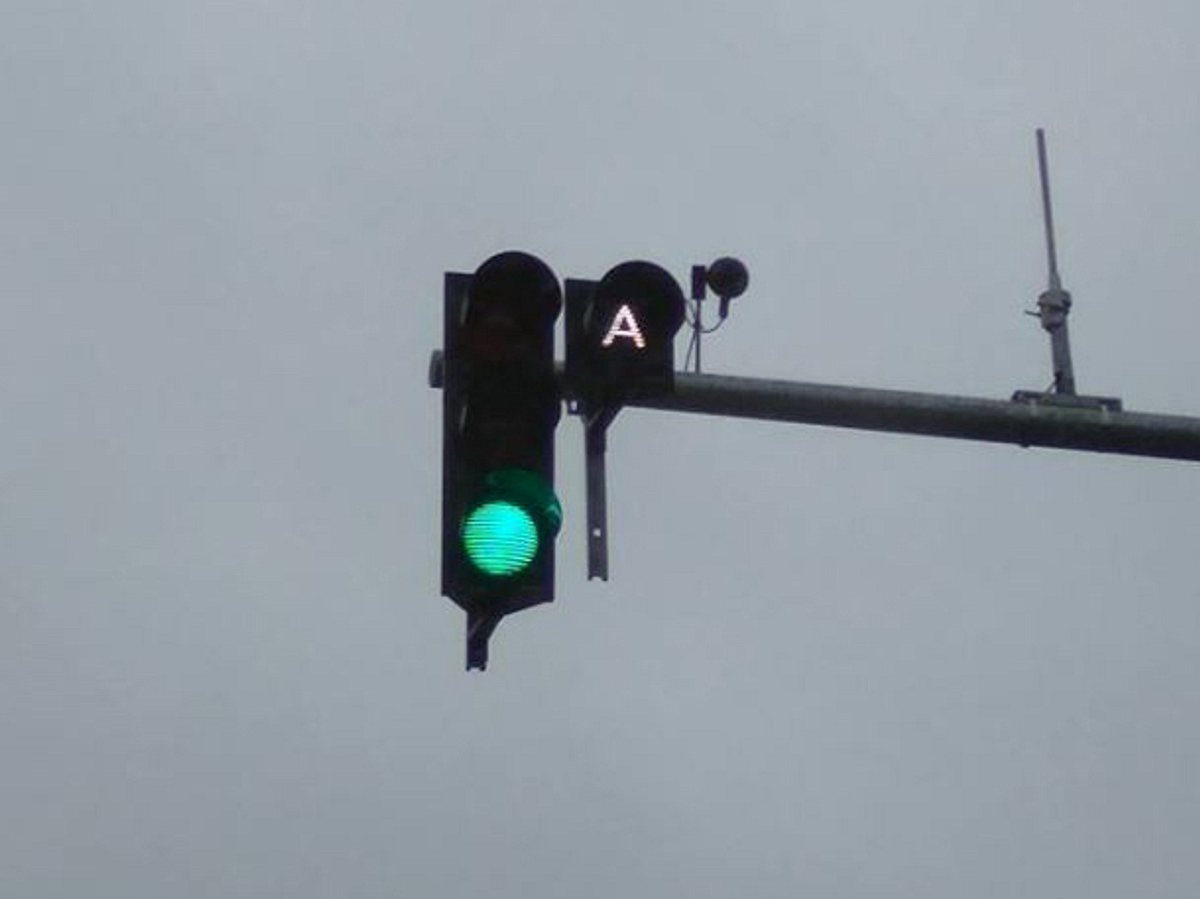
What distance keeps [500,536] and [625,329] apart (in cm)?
61

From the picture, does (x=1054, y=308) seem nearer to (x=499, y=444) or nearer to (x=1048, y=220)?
(x=1048, y=220)

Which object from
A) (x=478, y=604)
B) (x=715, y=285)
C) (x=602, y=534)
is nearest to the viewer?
(x=478, y=604)

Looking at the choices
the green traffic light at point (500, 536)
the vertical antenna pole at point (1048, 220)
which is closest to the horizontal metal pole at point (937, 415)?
the green traffic light at point (500, 536)

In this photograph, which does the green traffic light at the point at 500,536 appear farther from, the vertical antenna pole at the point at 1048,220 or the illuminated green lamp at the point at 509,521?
the vertical antenna pole at the point at 1048,220

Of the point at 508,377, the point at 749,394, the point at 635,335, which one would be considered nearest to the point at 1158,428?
the point at 749,394

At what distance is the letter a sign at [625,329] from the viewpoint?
14.9ft

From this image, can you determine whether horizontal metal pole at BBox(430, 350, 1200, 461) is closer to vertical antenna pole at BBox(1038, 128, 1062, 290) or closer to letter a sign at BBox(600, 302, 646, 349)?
letter a sign at BBox(600, 302, 646, 349)

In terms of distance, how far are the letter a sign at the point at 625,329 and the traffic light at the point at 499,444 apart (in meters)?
0.14

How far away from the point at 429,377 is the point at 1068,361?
5.84 ft

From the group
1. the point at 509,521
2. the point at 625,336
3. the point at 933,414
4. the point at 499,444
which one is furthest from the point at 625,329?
the point at 933,414

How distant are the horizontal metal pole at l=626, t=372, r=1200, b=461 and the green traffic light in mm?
434

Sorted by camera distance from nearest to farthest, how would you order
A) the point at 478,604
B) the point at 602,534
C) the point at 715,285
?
the point at 478,604 < the point at 602,534 < the point at 715,285

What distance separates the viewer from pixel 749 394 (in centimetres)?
463

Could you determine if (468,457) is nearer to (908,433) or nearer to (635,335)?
(635,335)
